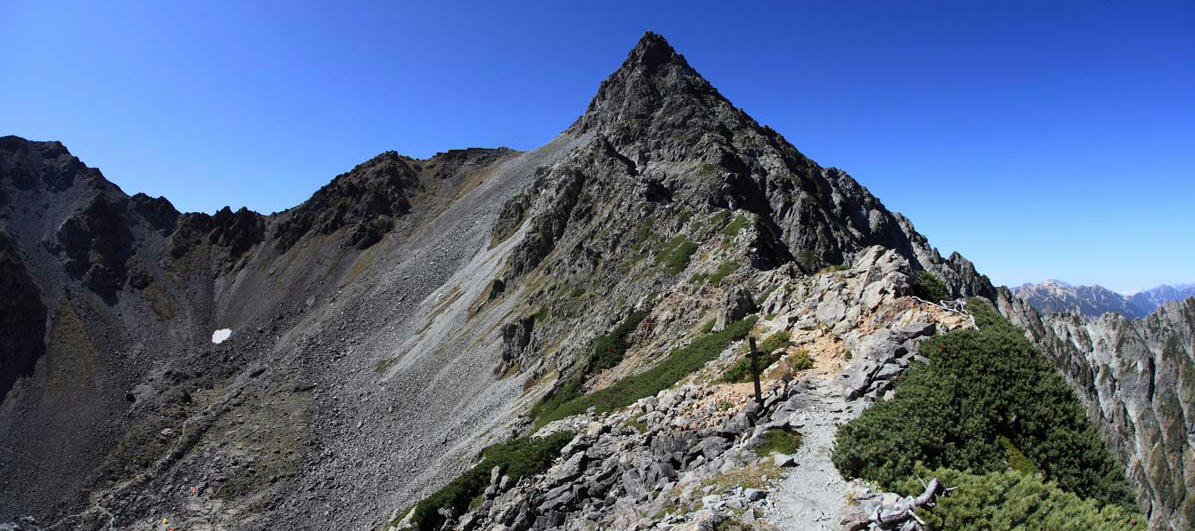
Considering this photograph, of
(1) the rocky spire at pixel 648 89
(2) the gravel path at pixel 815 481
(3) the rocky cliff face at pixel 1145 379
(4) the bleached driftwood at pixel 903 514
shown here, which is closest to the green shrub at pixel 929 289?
(2) the gravel path at pixel 815 481

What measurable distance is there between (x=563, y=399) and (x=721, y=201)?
34.8 meters

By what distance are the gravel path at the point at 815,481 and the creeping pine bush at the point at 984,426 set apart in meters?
0.56

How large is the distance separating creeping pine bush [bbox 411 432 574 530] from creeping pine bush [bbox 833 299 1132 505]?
13.7 m

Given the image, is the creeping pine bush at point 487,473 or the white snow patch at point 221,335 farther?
the white snow patch at point 221,335

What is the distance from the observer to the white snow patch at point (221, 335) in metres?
118

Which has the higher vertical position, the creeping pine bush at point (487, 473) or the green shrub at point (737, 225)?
the green shrub at point (737, 225)

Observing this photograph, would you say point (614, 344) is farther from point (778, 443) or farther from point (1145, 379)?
point (1145, 379)

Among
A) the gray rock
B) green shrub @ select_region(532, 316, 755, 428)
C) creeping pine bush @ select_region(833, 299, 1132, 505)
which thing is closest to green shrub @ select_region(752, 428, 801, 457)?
creeping pine bush @ select_region(833, 299, 1132, 505)

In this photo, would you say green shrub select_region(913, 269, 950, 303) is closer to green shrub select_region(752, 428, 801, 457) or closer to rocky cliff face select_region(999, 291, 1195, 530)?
green shrub select_region(752, 428, 801, 457)

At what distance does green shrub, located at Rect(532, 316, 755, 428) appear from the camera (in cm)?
2809

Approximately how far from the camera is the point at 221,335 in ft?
394

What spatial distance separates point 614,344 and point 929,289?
75.6 ft

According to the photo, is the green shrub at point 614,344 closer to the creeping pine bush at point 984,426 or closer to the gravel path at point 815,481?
the gravel path at point 815,481

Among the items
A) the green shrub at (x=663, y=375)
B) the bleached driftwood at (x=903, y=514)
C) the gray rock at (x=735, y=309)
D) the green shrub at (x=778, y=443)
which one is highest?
the gray rock at (x=735, y=309)
